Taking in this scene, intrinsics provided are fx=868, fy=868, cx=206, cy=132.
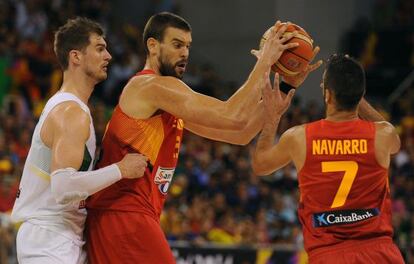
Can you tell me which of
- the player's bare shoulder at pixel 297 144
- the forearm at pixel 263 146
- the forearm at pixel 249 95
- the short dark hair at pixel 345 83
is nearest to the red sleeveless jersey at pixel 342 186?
the player's bare shoulder at pixel 297 144

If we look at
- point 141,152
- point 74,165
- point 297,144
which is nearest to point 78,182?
point 74,165

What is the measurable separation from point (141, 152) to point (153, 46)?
2.59ft

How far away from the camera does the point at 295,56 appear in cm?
588

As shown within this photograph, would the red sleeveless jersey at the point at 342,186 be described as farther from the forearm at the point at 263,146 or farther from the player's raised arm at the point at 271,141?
the forearm at the point at 263,146

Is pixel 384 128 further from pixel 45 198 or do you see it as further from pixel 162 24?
pixel 45 198

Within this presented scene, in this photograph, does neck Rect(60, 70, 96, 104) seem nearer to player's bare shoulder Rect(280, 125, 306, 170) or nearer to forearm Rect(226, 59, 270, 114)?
forearm Rect(226, 59, 270, 114)

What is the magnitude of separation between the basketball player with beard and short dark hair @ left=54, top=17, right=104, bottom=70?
0.46 meters

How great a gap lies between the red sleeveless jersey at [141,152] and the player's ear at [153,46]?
0.47 meters

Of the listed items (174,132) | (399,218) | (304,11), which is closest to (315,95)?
(304,11)

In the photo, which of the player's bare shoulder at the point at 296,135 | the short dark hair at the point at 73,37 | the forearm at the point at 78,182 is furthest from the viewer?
the short dark hair at the point at 73,37

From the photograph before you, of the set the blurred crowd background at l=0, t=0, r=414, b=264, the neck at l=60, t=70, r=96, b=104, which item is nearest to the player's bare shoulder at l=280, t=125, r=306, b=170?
the neck at l=60, t=70, r=96, b=104

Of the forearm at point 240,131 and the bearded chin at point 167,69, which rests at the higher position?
the bearded chin at point 167,69

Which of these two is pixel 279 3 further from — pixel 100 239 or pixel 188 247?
pixel 100 239

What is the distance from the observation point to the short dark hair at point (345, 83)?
5.54m
